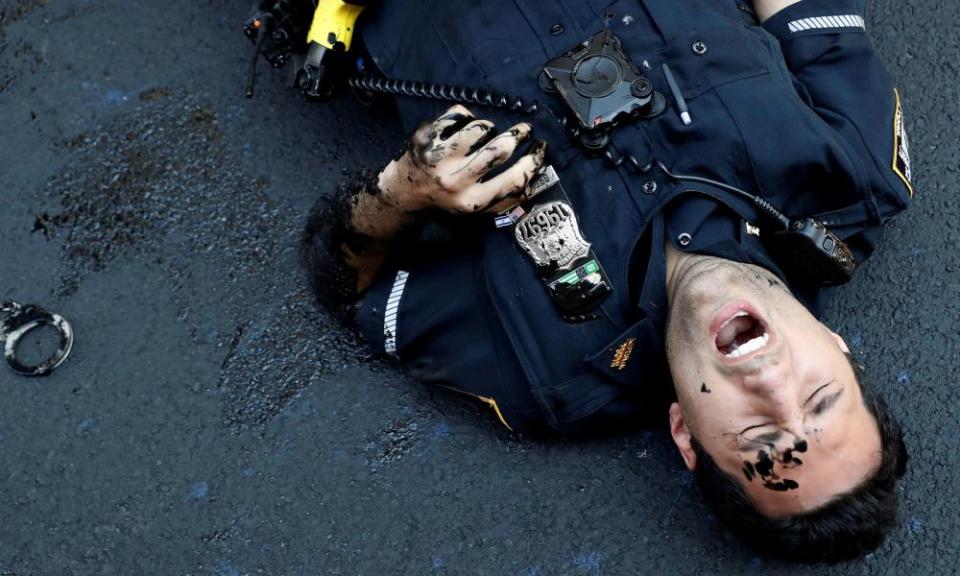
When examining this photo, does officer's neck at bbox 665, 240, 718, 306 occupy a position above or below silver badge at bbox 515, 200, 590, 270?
below

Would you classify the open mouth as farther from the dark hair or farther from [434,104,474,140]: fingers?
[434,104,474,140]: fingers

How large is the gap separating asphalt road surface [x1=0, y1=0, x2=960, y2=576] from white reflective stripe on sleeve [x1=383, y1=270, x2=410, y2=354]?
228mm

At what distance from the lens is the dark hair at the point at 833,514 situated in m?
2.15

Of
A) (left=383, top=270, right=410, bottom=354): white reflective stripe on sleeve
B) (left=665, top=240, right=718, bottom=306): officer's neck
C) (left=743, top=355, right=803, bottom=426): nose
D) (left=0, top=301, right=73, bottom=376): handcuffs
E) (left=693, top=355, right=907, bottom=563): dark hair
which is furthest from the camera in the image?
(left=0, top=301, right=73, bottom=376): handcuffs

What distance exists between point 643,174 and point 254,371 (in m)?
1.33

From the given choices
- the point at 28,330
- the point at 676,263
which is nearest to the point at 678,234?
the point at 676,263

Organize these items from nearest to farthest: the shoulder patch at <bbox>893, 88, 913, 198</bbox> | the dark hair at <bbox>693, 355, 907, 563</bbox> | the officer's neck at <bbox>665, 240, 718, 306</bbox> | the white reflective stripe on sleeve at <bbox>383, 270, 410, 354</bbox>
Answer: the dark hair at <bbox>693, 355, 907, 563</bbox>, the officer's neck at <bbox>665, 240, 718, 306</bbox>, the shoulder patch at <bbox>893, 88, 913, 198</bbox>, the white reflective stripe on sleeve at <bbox>383, 270, 410, 354</bbox>

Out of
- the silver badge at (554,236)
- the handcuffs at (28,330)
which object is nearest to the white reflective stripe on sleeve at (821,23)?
the silver badge at (554,236)

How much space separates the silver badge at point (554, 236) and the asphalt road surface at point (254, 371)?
26.6 inches

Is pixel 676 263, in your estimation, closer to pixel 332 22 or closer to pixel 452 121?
pixel 452 121

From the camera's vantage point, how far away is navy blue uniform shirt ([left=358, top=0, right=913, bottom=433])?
2.29m

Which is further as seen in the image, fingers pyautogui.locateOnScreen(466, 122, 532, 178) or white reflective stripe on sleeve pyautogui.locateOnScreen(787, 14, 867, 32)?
white reflective stripe on sleeve pyautogui.locateOnScreen(787, 14, 867, 32)

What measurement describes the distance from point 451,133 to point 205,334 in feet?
3.57

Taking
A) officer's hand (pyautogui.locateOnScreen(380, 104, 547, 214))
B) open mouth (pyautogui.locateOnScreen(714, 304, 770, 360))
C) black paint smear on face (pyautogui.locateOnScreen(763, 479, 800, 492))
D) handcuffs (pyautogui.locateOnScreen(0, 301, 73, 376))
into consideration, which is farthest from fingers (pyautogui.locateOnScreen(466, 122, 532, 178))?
handcuffs (pyautogui.locateOnScreen(0, 301, 73, 376))
